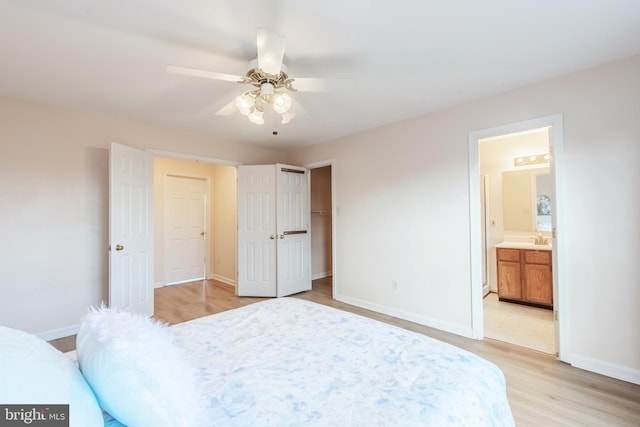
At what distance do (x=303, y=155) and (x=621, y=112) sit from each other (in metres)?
3.70

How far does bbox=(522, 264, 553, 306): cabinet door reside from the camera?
3.60 m

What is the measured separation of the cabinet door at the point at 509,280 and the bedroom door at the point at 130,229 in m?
4.79

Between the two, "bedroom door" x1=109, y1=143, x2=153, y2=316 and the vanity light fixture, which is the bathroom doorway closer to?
the vanity light fixture

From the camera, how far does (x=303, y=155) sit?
4.72m

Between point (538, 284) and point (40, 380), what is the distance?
15.6 feet

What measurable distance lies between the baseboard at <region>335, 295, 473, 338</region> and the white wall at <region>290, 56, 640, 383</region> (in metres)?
0.02

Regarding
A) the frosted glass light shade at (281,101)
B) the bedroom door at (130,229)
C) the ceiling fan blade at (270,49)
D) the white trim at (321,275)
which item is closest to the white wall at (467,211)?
the white trim at (321,275)

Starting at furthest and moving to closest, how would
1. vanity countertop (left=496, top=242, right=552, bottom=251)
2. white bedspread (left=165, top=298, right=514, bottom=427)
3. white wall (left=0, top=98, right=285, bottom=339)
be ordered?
vanity countertop (left=496, top=242, right=552, bottom=251) → white wall (left=0, top=98, right=285, bottom=339) → white bedspread (left=165, top=298, right=514, bottom=427)

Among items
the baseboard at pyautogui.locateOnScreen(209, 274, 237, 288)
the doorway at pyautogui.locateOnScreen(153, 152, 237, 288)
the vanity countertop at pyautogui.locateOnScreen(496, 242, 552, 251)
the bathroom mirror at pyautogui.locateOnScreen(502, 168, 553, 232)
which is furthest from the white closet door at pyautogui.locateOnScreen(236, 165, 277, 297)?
the bathroom mirror at pyautogui.locateOnScreen(502, 168, 553, 232)

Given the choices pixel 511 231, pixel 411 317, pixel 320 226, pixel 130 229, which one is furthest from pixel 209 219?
pixel 511 231

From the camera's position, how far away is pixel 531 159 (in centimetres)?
413

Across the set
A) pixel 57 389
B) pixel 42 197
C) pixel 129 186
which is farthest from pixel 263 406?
pixel 42 197

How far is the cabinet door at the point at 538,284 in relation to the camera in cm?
360

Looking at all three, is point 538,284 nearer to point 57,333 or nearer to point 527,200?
point 527,200
